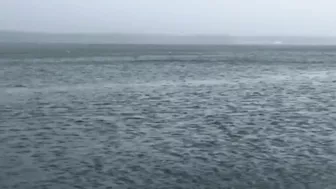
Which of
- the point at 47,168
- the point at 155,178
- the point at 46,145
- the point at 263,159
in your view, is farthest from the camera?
the point at 46,145

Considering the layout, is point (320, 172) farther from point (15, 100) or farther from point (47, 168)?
point (15, 100)

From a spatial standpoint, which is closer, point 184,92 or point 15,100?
point 15,100

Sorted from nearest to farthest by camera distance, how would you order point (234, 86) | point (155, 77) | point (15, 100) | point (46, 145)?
point (46, 145), point (15, 100), point (234, 86), point (155, 77)

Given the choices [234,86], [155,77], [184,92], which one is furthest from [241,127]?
[155,77]

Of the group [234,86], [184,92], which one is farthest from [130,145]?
[234,86]

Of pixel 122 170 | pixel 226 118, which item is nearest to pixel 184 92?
pixel 226 118

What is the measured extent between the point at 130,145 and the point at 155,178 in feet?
14.9

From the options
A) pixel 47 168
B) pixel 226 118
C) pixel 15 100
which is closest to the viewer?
pixel 47 168

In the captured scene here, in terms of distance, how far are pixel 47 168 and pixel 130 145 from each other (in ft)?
14.3

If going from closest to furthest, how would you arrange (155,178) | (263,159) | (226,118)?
1. (155,178)
2. (263,159)
3. (226,118)

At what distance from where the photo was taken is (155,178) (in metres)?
15.5

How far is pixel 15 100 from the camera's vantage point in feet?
109

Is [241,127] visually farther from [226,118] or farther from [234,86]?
[234,86]

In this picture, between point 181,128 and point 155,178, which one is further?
point 181,128
